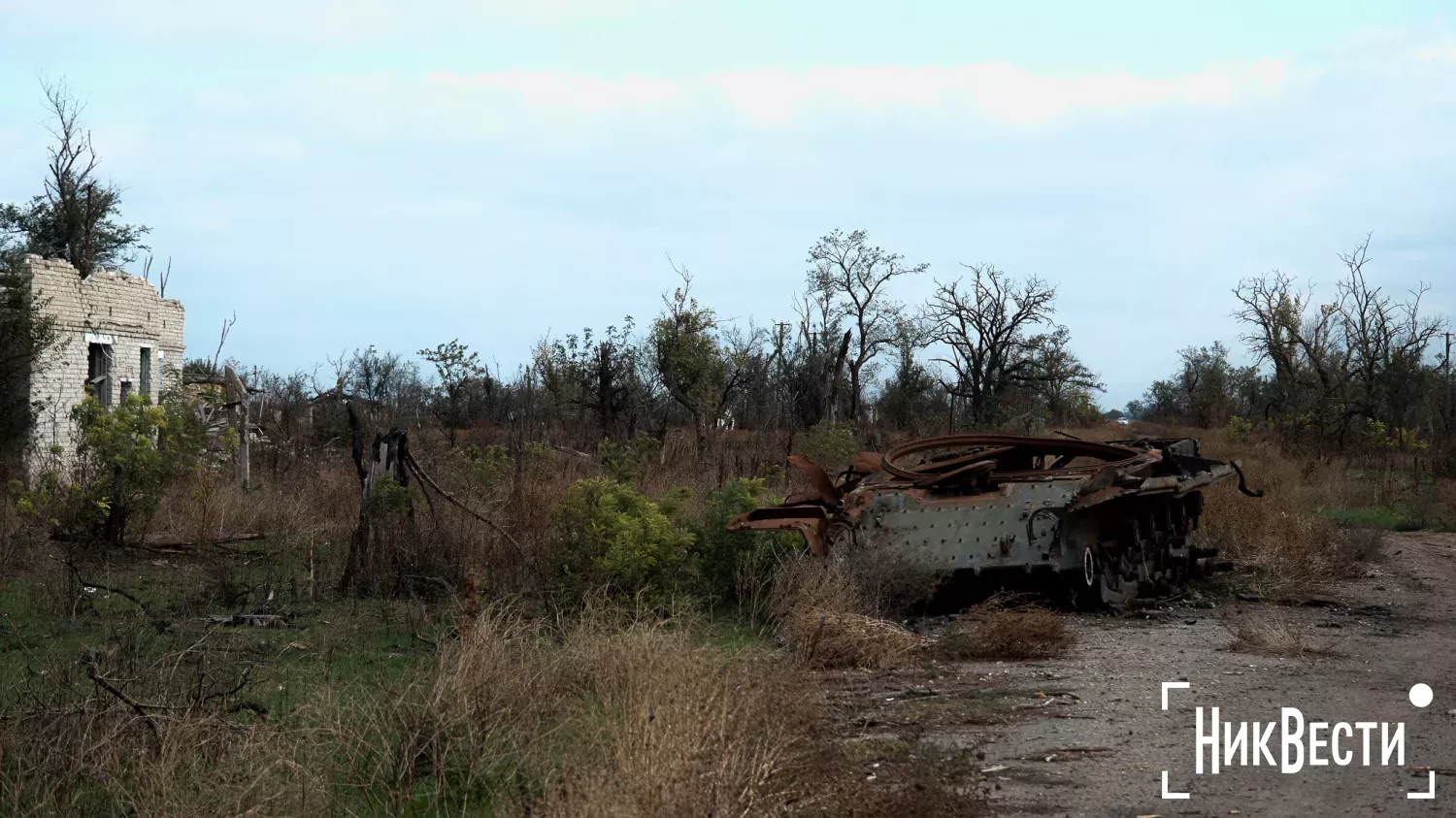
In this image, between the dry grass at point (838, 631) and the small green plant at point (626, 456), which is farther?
the small green plant at point (626, 456)

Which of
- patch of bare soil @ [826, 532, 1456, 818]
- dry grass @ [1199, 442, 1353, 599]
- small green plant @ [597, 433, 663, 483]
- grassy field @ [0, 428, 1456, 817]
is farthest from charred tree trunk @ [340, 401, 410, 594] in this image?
dry grass @ [1199, 442, 1353, 599]

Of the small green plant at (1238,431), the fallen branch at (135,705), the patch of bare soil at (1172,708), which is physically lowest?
the patch of bare soil at (1172,708)

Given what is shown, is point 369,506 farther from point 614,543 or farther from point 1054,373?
point 1054,373

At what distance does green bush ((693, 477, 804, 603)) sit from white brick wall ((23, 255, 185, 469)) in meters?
14.0

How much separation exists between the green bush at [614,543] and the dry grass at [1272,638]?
4.06 metres

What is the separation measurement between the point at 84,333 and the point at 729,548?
1714 centimetres

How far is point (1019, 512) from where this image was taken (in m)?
10.6

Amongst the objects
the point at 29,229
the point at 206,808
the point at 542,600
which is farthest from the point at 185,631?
the point at 29,229

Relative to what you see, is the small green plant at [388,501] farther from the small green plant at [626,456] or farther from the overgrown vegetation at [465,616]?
the small green plant at [626,456]

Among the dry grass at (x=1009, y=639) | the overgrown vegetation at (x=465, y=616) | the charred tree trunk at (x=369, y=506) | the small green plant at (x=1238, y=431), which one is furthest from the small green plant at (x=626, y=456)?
the small green plant at (x=1238, y=431)

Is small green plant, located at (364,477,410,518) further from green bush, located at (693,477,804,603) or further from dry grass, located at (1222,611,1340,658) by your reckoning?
dry grass, located at (1222,611,1340,658)

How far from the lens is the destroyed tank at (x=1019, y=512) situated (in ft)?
34.7

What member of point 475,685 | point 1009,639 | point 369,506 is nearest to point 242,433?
point 369,506

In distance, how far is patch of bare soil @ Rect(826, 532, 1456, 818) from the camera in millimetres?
5246
